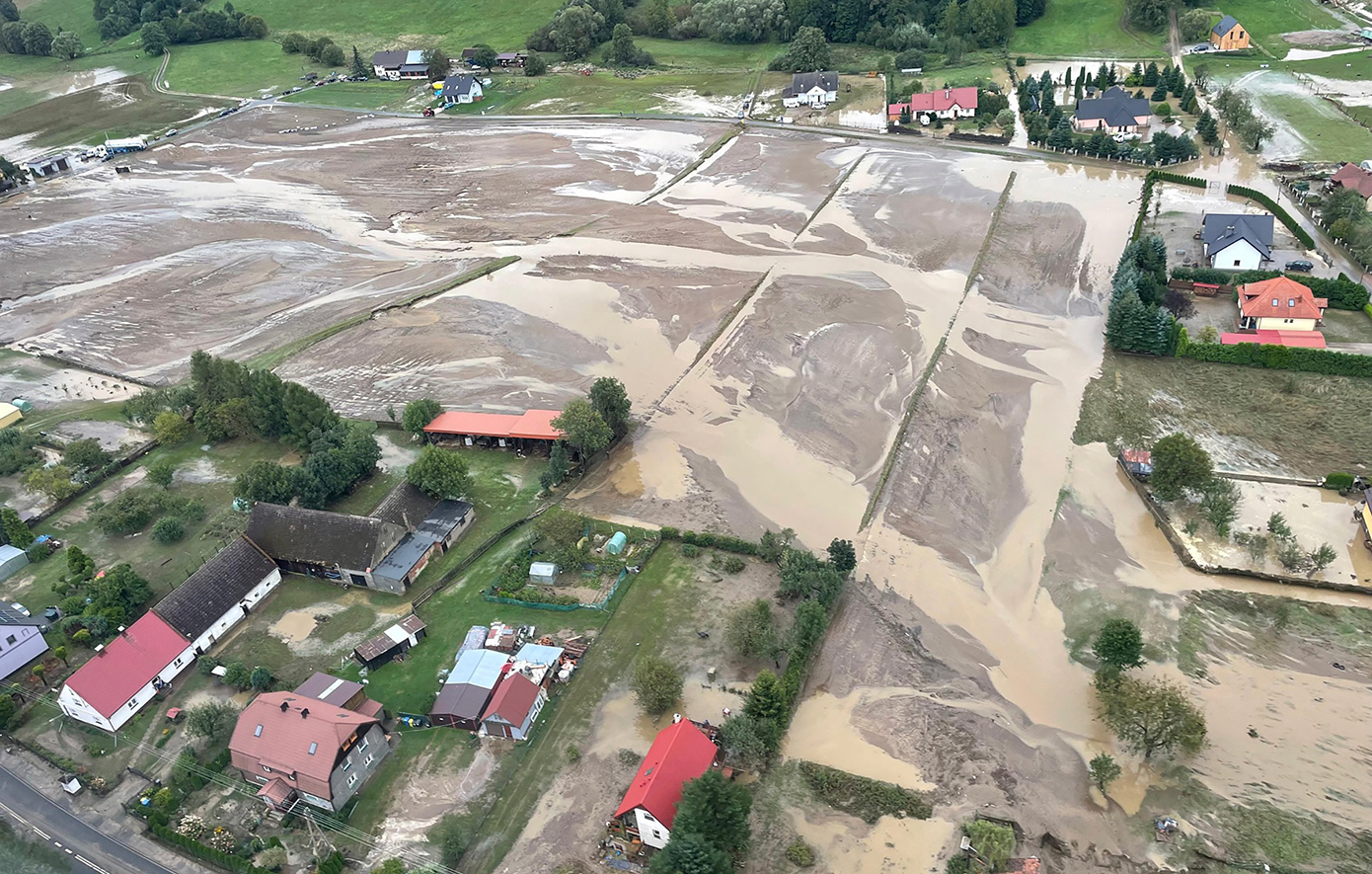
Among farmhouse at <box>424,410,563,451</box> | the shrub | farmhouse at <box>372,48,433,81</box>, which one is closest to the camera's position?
the shrub

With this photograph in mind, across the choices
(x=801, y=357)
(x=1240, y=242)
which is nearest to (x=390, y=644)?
(x=801, y=357)

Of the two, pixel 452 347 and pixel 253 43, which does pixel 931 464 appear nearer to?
pixel 452 347

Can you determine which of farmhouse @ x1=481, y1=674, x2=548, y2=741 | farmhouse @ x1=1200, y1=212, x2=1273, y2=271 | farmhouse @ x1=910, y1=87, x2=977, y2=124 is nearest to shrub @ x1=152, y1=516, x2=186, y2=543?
farmhouse @ x1=481, y1=674, x2=548, y2=741

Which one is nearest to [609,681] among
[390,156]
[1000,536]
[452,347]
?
[1000,536]

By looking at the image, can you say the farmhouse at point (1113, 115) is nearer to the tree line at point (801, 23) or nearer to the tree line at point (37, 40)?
the tree line at point (801, 23)

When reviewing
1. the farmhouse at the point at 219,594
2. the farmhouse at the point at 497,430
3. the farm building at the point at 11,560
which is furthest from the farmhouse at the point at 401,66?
the farmhouse at the point at 219,594

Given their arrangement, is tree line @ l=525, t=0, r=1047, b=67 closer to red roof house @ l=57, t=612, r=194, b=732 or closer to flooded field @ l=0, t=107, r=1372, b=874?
flooded field @ l=0, t=107, r=1372, b=874

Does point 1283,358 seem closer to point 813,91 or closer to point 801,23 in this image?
point 813,91
